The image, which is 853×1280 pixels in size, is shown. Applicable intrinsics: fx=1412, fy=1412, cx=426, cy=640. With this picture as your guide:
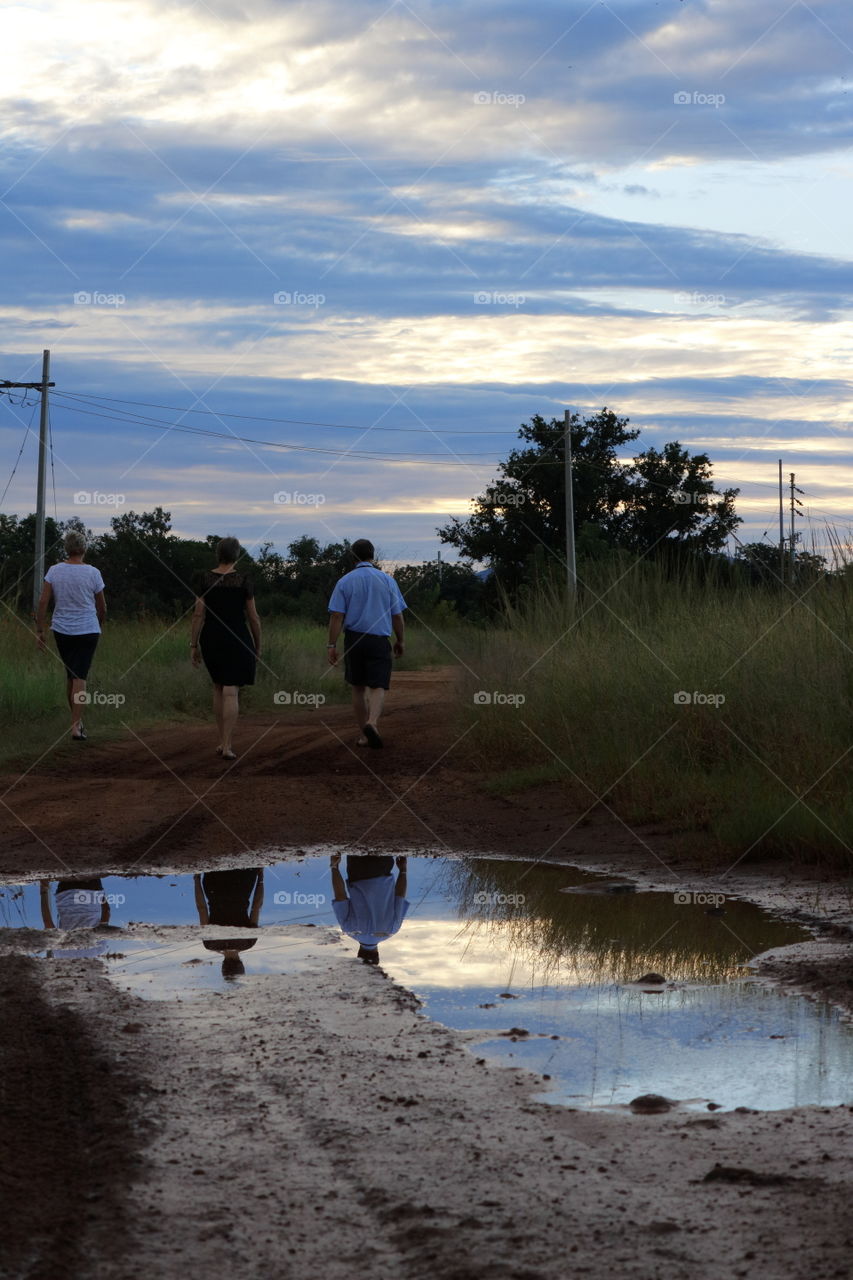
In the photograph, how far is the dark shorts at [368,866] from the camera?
27.7 ft

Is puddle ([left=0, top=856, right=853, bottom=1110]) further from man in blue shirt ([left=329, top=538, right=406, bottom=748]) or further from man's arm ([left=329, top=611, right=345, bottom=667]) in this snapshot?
man in blue shirt ([left=329, top=538, right=406, bottom=748])

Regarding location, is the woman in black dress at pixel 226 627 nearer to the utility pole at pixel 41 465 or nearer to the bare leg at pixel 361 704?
the bare leg at pixel 361 704

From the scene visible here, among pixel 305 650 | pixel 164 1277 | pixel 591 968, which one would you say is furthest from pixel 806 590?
pixel 305 650

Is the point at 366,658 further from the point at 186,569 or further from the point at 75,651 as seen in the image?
the point at 186,569

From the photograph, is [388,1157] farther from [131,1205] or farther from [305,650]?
[305,650]

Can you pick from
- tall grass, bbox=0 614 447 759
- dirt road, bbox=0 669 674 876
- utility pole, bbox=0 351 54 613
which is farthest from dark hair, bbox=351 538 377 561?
utility pole, bbox=0 351 54 613

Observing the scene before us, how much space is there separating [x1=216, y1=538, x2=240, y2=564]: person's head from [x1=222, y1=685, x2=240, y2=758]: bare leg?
1.15 m

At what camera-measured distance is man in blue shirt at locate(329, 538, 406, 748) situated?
1308 cm

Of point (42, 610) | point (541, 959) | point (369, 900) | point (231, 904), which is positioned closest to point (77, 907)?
point (231, 904)

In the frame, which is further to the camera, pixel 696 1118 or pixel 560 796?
pixel 560 796

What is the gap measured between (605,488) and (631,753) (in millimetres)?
33558

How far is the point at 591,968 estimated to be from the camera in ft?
19.8

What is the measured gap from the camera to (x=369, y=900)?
7688 mm

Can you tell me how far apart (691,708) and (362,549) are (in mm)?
4111
